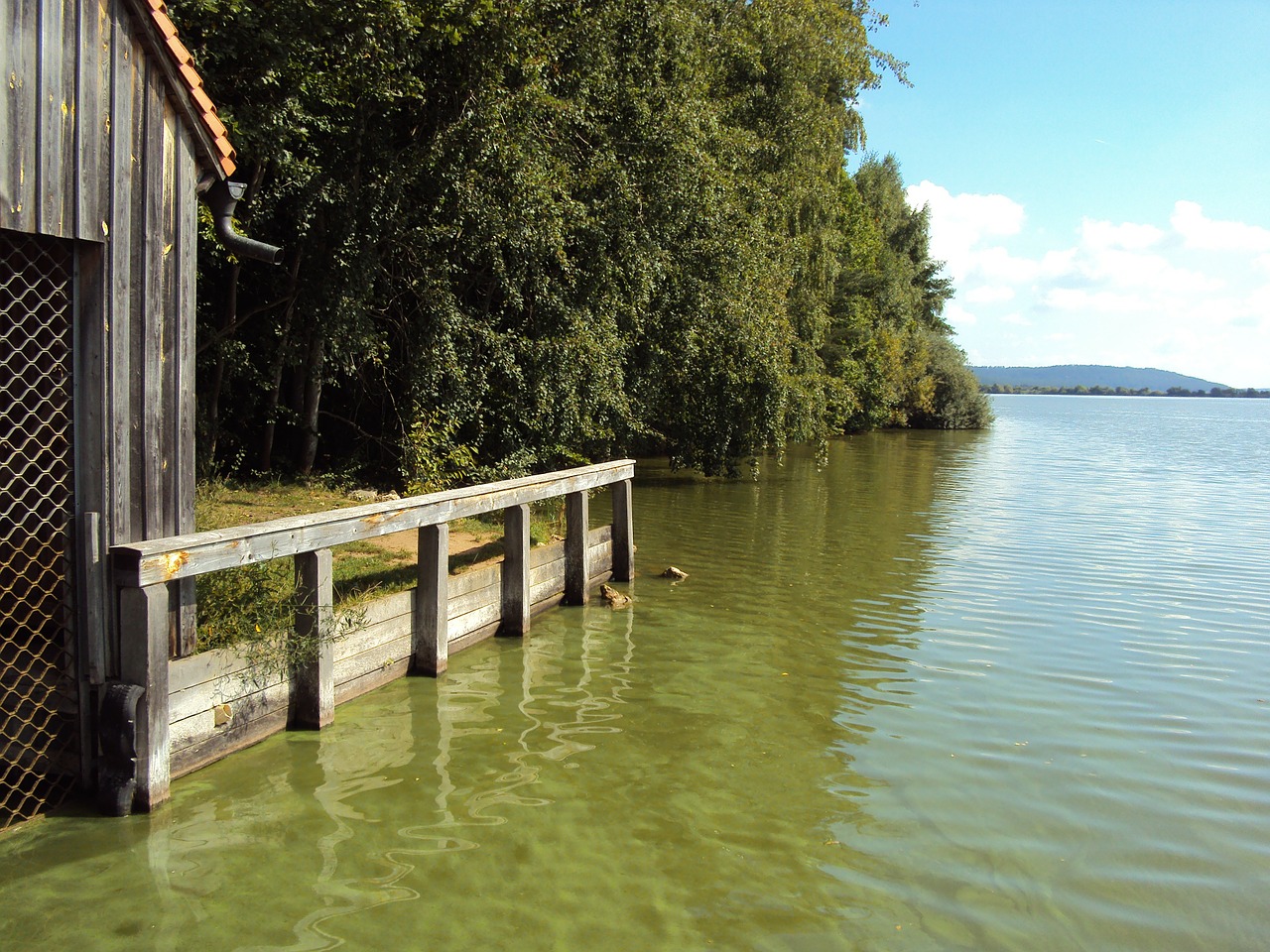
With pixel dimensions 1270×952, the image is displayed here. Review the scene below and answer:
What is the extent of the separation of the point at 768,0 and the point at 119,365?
71.1 feet

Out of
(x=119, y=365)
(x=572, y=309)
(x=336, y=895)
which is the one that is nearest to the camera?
(x=336, y=895)

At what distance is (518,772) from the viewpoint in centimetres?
645

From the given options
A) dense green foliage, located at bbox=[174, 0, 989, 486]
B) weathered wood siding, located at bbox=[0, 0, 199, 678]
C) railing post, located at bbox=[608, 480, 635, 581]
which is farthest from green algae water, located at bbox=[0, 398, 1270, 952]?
dense green foliage, located at bbox=[174, 0, 989, 486]

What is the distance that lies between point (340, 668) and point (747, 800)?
10.2 feet

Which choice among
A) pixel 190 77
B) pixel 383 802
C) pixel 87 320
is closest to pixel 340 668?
pixel 383 802

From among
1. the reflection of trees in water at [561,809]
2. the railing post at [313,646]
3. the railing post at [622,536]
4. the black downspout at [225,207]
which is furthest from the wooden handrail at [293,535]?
the railing post at [622,536]

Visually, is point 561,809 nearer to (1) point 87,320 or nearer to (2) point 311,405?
(1) point 87,320

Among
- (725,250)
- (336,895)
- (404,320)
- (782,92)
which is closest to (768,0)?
(782,92)

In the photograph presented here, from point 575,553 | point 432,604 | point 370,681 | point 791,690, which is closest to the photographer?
point 370,681

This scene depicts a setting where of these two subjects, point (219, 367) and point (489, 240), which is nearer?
point (219, 367)

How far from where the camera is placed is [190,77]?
19.3 ft

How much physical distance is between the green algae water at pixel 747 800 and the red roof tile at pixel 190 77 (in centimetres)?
375

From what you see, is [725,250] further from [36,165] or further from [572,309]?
[36,165]

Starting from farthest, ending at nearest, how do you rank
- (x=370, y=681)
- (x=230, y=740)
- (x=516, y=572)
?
(x=516, y=572) < (x=370, y=681) < (x=230, y=740)
